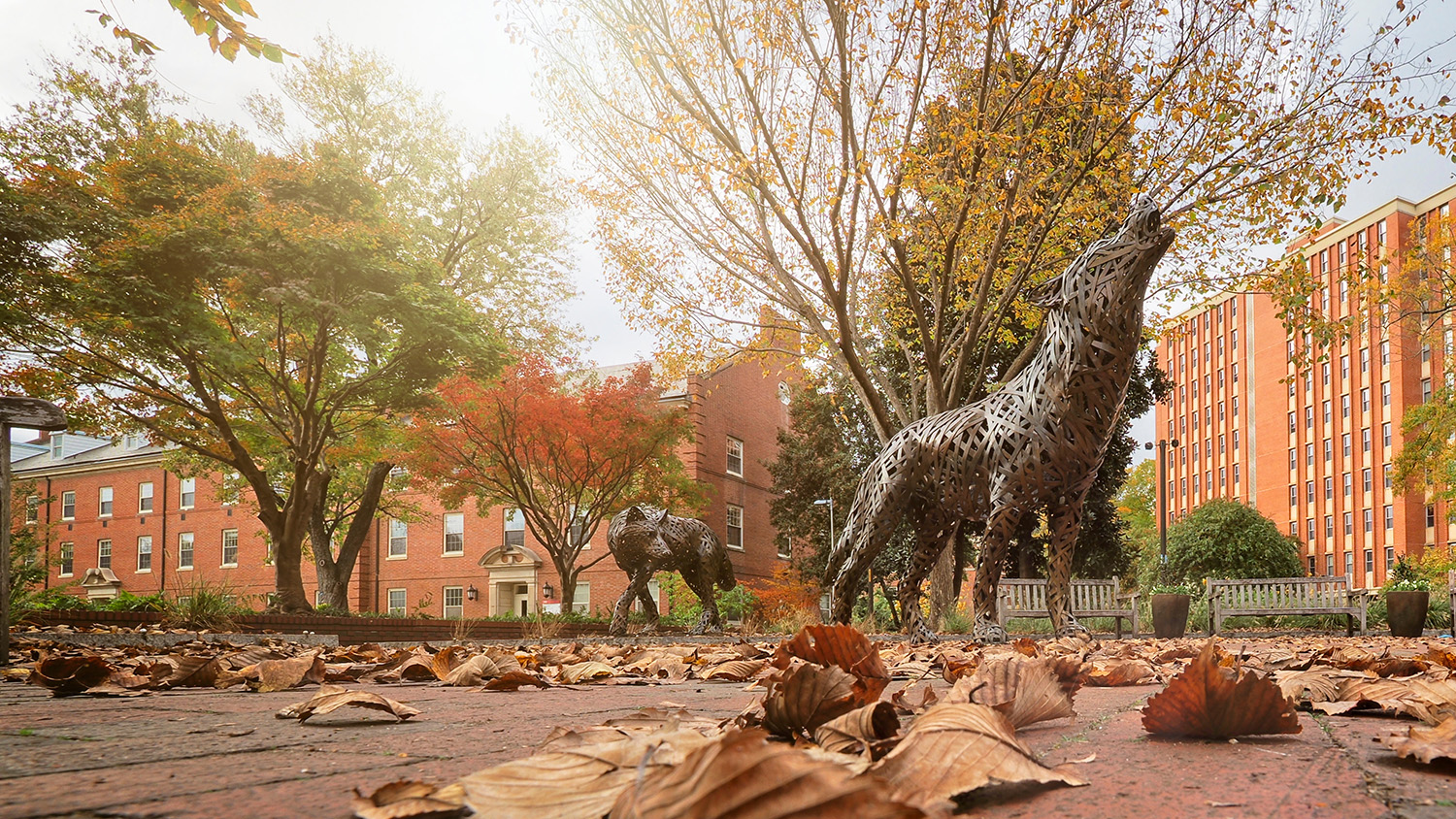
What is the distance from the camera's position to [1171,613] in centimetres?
1580

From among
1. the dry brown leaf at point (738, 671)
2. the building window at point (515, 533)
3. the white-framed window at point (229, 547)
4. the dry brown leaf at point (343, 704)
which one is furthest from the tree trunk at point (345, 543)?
the white-framed window at point (229, 547)

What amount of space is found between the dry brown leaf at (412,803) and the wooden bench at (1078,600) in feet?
51.8

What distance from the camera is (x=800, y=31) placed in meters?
10.8

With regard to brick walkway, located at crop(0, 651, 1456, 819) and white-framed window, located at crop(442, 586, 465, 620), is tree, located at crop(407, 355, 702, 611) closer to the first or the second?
white-framed window, located at crop(442, 586, 465, 620)

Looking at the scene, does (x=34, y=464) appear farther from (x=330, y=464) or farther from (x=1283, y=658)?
(x=1283, y=658)


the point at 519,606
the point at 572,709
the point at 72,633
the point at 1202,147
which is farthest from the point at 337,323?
the point at 519,606

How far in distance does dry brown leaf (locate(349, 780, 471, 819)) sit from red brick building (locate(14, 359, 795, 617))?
33.7m

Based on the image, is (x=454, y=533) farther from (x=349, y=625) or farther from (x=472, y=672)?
(x=472, y=672)

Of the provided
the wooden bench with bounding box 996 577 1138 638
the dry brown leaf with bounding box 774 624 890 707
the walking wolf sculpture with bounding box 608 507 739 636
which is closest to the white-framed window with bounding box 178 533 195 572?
the walking wolf sculpture with bounding box 608 507 739 636

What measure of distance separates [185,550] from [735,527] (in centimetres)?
2740

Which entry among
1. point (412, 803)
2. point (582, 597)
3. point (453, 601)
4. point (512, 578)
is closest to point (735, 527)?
point (582, 597)

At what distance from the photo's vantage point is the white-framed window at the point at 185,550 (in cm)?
4581

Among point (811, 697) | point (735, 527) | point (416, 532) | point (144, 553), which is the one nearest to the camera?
point (811, 697)

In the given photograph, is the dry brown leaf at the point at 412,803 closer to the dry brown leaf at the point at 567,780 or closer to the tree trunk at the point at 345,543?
the dry brown leaf at the point at 567,780
